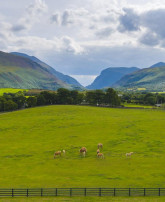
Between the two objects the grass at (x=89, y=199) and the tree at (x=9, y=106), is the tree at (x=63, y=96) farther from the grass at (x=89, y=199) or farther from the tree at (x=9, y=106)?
the grass at (x=89, y=199)

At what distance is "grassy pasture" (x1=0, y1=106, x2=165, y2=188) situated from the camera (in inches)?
1667

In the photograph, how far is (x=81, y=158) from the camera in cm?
5628

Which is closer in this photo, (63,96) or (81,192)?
(81,192)

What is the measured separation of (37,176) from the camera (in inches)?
1774

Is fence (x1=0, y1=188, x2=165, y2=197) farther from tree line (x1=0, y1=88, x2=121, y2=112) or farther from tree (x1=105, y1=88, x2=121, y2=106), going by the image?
tree (x1=105, y1=88, x2=121, y2=106)

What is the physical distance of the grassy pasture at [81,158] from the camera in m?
42.3

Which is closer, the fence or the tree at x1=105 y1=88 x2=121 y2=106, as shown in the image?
the fence

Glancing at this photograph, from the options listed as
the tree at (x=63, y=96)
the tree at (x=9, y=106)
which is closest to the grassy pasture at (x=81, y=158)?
the tree at (x=9, y=106)

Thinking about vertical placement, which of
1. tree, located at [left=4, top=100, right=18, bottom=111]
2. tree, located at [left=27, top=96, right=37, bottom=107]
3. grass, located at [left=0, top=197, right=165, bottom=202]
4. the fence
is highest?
tree, located at [left=27, top=96, right=37, bottom=107]

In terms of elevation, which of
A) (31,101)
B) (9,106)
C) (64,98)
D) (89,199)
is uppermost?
(64,98)

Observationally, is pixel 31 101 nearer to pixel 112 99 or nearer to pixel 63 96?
pixel 63 96

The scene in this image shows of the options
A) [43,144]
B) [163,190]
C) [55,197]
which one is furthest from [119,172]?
[43,144]

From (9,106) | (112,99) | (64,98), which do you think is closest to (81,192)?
(9,106)

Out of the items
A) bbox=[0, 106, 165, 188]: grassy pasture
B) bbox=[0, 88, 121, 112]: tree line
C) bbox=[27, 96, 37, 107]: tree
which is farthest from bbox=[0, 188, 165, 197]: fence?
bbox=[0, 88, 121, 112]: tree line
